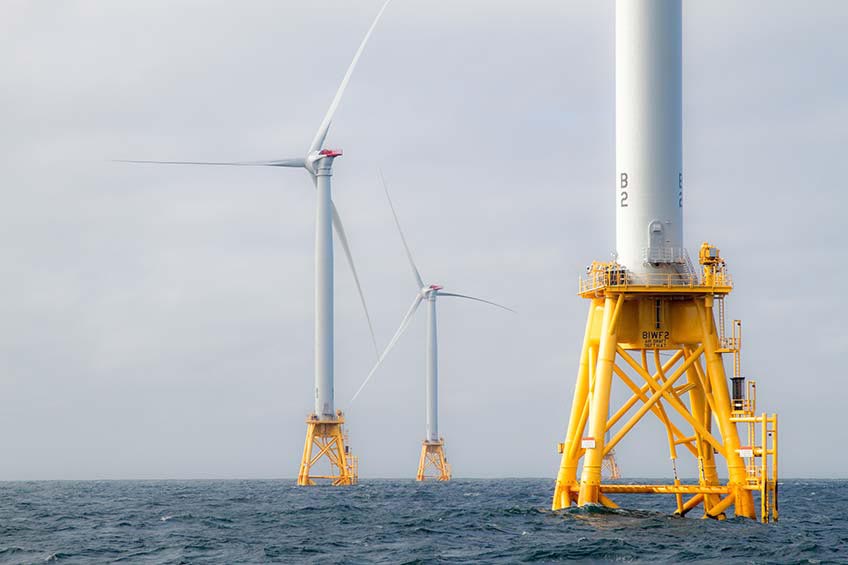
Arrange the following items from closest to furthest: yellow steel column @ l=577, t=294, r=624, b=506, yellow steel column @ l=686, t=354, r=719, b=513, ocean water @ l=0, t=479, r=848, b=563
Answer: ocean water @ l=0, t=479, r=848, b=563 → yellow steel column @ l=577, t=294, r=624, b=506 → yellow steel column @ l=686, t=354, r=719, b=513

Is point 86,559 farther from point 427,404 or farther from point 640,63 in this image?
point 427,404

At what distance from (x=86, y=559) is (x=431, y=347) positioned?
13822cm

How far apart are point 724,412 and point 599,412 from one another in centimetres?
576

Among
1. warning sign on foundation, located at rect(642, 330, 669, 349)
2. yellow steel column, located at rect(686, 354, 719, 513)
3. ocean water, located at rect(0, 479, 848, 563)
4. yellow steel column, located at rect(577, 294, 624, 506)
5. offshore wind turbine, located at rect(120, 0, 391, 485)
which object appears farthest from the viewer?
offshore wind turbine, located at rect(120, 0, 391, 485)

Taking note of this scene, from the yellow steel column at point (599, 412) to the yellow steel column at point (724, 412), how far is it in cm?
416

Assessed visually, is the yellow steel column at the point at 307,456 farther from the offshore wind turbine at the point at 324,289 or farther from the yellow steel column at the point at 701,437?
the yellow steel column at the point at 701,437

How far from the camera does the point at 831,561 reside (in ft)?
143

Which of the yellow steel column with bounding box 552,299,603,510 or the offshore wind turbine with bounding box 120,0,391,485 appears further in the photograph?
the offshore wind turbine with bounding box 120,0,391,485

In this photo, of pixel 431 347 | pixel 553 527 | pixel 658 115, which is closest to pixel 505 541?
pixel 553 527

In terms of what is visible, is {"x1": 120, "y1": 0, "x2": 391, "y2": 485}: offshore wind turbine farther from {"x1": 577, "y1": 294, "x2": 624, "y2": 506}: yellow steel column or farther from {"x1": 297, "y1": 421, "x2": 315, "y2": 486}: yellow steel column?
{"x1": 577, "y1": 294, "x2": 624, "y2": 506}: yellow steel column

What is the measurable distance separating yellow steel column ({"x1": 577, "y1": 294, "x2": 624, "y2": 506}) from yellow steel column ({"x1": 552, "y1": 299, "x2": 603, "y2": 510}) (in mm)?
1848

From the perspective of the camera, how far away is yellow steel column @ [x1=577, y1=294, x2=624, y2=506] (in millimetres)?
56188

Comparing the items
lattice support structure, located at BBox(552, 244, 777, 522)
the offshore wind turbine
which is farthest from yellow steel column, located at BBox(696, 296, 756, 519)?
the offshore wind turbine

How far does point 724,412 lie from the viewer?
57.0m
